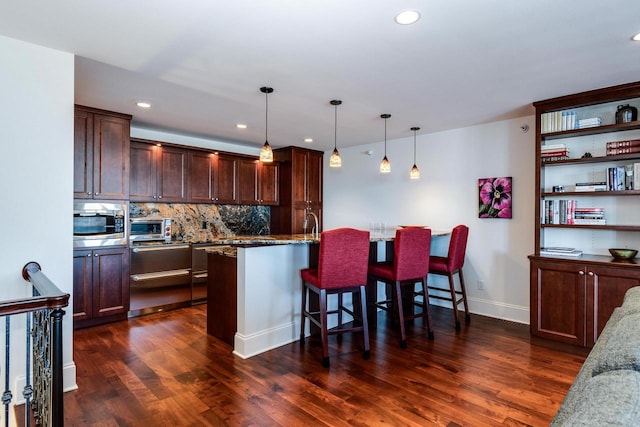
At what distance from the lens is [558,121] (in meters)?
3.50

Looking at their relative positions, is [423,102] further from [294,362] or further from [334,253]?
[294,362]

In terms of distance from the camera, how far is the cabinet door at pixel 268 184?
584 centimetres

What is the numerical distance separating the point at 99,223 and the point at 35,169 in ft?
5.20

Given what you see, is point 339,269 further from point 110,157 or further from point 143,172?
point 143,172

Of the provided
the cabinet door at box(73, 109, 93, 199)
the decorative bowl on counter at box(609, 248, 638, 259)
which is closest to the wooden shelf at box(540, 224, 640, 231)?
the decorative bowl on counter at box(609, 248, 638, 259)

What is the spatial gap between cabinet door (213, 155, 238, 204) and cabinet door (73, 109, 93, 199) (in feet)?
5.62

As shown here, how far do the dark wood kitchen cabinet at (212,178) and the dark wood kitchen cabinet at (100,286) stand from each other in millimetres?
1327

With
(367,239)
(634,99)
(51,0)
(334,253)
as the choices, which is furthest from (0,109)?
(634,99)

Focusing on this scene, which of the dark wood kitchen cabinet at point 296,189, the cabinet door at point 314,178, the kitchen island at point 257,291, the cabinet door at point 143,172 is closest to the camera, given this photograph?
the kitchen island at point 257,291

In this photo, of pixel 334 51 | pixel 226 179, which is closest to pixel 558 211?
pixel 334 51

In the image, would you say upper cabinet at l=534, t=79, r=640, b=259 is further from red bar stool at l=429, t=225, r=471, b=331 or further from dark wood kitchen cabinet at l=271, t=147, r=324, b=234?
dark wood kitchen cabinet at l=271, t=147, r=324, b=234

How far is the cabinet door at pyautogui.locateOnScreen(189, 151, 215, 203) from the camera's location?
494 centimetres

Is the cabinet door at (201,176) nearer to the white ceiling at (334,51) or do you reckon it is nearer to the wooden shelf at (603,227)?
the white ceiling at (334,51)

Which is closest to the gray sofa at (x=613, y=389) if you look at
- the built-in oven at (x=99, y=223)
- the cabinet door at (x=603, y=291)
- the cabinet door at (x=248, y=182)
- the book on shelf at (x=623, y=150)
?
the cabinet door at (x=603, y=291)
